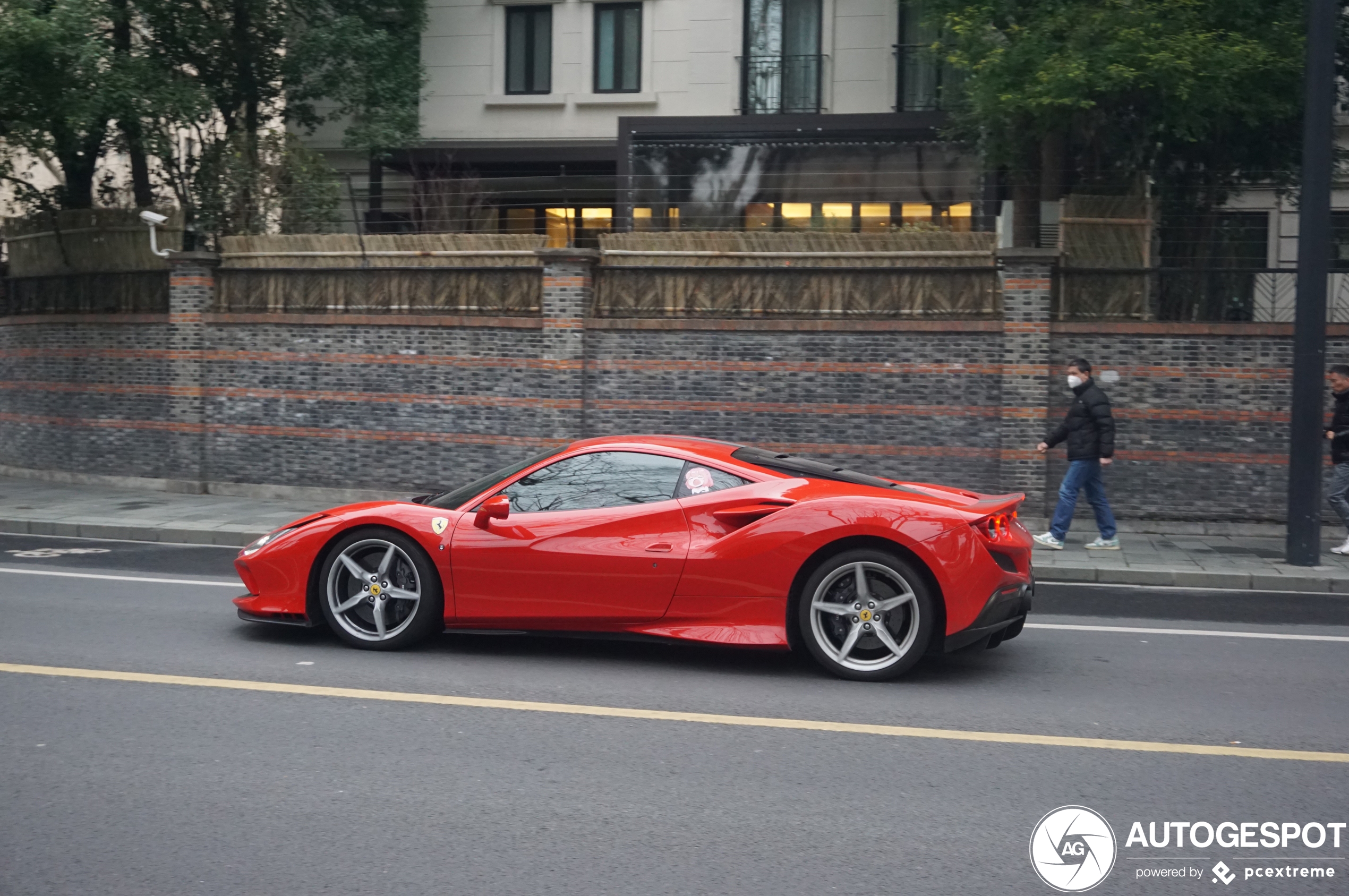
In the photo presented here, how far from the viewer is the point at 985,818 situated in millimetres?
4570

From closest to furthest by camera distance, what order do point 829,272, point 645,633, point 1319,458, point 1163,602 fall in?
point 645,633
point 1163,602
point 1319,458
point 829,272

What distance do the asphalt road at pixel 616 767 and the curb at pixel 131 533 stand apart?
15.2 feet

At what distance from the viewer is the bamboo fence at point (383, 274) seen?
15172 mm

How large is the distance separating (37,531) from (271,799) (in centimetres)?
1019

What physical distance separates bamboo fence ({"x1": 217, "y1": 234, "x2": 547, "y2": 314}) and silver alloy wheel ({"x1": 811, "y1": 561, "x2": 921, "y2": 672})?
921cm

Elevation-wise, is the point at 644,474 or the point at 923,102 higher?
the point at 923,102

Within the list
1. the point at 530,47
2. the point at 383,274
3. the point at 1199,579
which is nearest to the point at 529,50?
the point at 530,47

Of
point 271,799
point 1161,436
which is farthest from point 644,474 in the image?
point 1161,436

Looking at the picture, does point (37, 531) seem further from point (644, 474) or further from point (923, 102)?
point (923, 102)

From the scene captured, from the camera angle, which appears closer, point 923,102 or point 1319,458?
point 1319,458

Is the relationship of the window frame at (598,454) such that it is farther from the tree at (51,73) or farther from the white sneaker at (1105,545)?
the tree at (51,73)

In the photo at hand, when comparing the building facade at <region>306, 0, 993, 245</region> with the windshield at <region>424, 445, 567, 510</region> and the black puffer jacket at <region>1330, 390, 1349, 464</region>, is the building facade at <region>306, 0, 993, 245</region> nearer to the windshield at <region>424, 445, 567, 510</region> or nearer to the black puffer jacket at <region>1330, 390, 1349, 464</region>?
the black puffer jacket at <region>1330, 390, 1349, 464</region>

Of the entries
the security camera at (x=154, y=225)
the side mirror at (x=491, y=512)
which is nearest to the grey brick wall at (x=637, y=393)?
the security camera at (x=154, y=225)

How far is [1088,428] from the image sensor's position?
11820 millimetres
